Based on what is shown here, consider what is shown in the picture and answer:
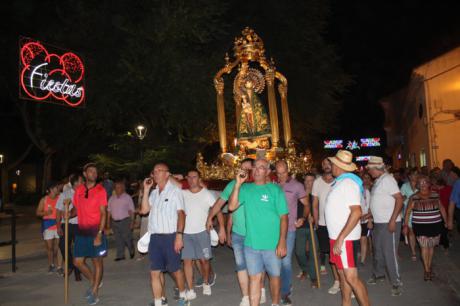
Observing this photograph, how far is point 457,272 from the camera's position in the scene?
769 cm

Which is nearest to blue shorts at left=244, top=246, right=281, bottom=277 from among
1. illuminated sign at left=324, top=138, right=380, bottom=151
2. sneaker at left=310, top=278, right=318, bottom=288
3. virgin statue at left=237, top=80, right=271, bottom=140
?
sneaker at left=310, top=278, right=318, bottom=288

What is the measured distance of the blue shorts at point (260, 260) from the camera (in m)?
5.07

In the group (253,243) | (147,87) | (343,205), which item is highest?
(147,87)

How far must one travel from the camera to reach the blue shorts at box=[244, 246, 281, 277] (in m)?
A: 5.07

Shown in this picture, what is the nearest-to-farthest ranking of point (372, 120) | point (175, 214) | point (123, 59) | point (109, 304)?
point (175, 214)
point (109, 304)
point (123, 59)
point (372, 120)

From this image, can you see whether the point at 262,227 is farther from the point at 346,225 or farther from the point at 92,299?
the point at 92,299

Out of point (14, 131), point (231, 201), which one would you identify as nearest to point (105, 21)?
point (231, 201)

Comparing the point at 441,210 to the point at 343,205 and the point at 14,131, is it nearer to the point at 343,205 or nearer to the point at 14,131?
the point at 343,205

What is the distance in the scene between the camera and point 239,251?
6012 millimetres

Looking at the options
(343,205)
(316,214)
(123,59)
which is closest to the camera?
(343,205)

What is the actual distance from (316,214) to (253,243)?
2773 mm

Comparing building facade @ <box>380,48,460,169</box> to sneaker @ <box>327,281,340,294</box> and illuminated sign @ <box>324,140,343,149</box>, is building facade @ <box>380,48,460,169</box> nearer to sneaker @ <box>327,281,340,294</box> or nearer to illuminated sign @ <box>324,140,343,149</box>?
sneaker @ <box>327,281,340,294</box>

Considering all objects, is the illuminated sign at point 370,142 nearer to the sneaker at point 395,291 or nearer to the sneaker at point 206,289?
the sneaker at point 395,291

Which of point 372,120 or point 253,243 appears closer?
point 253,243
